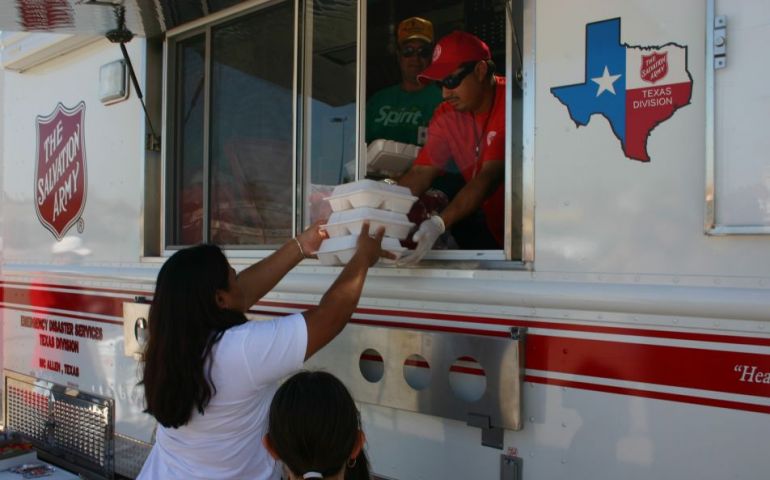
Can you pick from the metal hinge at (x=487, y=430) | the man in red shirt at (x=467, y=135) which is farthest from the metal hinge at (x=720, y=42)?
the metal hinge at (x=487, y=430)

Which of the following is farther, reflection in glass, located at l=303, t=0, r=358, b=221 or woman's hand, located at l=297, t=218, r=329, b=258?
reflection in glass, located at l=303, t=0, r=358, b=221

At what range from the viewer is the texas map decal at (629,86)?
69.1 inches

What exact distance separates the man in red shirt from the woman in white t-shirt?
0.67 m

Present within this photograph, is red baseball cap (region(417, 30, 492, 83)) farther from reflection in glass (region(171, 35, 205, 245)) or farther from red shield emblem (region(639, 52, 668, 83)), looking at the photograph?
reflection in glass (region(171, 35, 205, 245))

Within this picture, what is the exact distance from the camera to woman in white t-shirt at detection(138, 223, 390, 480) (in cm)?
172

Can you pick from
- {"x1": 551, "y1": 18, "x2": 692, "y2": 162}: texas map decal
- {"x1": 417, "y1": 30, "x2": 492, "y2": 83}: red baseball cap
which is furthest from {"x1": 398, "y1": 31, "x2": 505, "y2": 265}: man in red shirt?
{"x1": 551, "y1": 18, "x2": 692, "y2": 162}: texas map decal

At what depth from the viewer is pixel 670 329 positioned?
5.66 ft

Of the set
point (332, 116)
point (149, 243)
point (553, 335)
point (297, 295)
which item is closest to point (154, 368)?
point (297, 295)

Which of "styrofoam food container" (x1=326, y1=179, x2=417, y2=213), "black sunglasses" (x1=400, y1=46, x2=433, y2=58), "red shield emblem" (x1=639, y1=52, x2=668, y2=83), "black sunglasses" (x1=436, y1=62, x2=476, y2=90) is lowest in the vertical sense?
"styrofoam food container" (x1=326, y1=179, x2=417, y2=213)

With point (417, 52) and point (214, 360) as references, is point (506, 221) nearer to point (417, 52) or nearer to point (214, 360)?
point (214, 360)

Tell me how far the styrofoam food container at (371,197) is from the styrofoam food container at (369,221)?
2 centimetres

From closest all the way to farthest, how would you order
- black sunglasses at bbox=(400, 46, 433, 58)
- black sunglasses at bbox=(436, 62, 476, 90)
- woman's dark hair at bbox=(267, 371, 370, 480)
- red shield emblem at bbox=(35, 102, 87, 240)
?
woman's dark hair at bbox=(267, 371, 370, 480), black sunglasses at bbox=(436, 62, 476, 90), black sunglasses at bbox=(400, 46, 433, 58), red shield emblem at bbox=(35, 102, 87, 240)

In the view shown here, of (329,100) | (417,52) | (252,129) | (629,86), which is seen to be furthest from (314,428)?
(417,52)

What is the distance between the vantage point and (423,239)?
2.12 m
